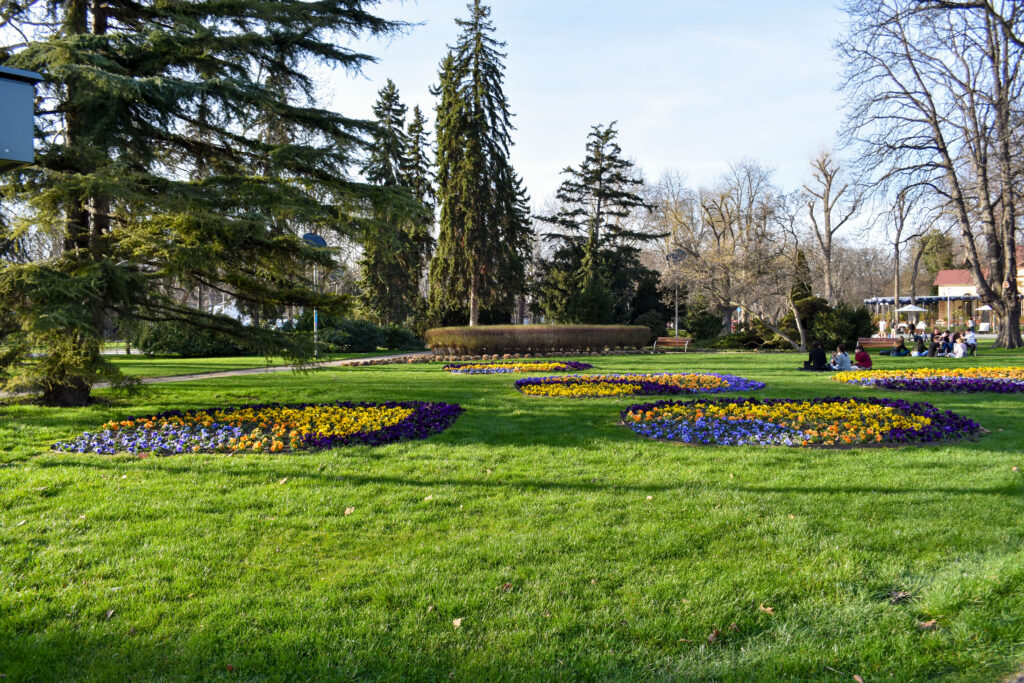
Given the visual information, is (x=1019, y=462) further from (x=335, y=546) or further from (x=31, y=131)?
(x=31, y=131)

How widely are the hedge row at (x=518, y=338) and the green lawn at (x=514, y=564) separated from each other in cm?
1634

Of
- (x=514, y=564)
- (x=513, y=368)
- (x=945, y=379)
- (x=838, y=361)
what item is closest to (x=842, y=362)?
(x=838, y=361)

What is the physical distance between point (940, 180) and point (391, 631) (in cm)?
2894

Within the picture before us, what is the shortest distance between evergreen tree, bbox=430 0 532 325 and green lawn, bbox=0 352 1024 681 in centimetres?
2120

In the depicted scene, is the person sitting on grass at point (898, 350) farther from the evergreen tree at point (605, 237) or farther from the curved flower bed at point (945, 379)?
the evergreen tree at point (605, 237)

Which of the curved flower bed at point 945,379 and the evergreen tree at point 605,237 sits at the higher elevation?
the evergreen tree at point 605,237

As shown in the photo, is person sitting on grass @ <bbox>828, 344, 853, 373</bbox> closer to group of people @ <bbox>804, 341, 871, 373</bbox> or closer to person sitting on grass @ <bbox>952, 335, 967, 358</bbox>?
group of people @ <bbox>804, 341, 871, 373</bbox>

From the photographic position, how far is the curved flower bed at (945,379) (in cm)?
1181

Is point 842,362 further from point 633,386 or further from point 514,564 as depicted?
point 514,564

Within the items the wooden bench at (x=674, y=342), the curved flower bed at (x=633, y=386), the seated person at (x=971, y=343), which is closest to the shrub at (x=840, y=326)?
the seated person at (x=971, y=343)

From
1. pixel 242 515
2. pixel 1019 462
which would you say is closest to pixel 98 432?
pixel 242 515

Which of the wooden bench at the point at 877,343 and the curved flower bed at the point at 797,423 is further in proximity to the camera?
the wooden bench at the point at 877,343

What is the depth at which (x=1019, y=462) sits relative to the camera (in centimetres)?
615

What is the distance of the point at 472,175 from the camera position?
26891mm
